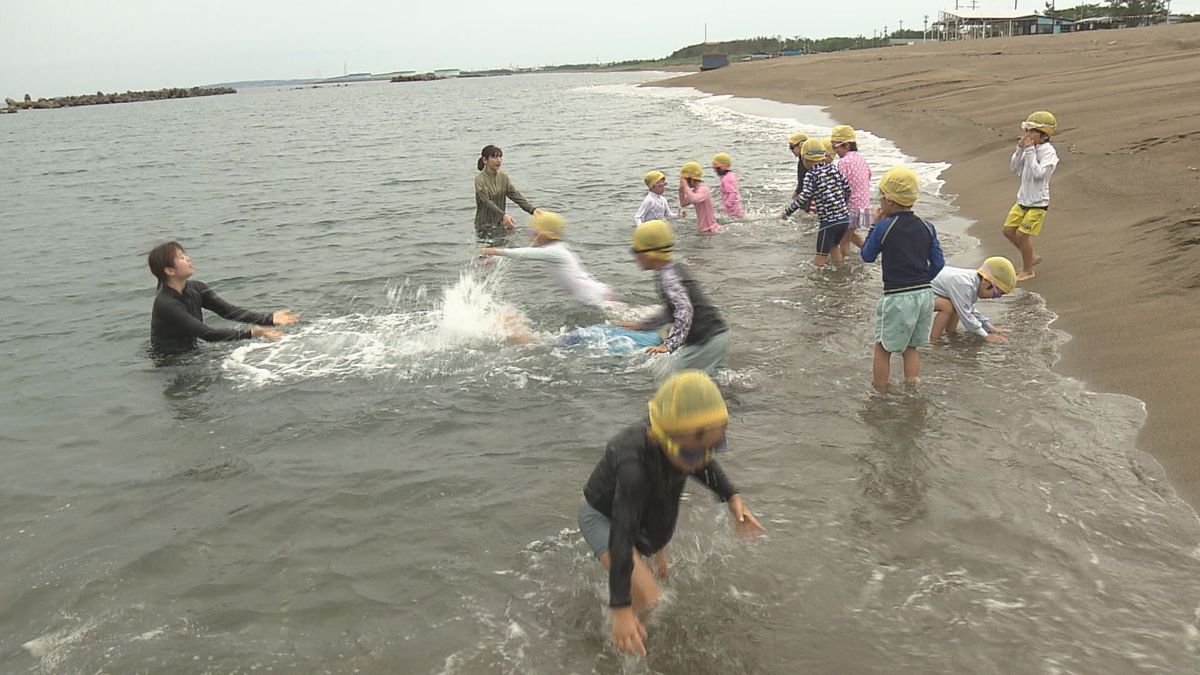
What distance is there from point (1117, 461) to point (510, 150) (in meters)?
25.1

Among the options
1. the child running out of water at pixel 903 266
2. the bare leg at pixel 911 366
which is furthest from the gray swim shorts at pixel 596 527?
the bare leg at pixel 911 366

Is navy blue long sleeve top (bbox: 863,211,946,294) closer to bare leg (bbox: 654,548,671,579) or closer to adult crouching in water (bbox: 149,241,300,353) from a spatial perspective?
bare leg (bbox: 654,548,671,579)

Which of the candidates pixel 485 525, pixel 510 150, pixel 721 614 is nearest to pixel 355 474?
pixel 485 525

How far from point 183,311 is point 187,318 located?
0.07 metres

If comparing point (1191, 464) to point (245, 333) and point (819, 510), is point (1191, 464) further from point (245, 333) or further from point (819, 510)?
point (245, 333)

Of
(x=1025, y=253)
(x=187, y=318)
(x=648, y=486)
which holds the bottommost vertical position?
(x=648, y=486)

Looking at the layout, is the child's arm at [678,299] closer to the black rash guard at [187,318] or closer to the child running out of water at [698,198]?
the black rash guard at [187,318]

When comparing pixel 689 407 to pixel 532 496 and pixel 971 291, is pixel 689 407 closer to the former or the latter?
pixel 532 496

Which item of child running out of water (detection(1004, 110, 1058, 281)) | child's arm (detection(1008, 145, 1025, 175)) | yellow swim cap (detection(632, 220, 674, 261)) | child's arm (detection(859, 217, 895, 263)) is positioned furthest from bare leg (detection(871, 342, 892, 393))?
child's arm (detection(1008, 145, 1025, 175))

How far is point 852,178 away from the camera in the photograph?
10.0 metres

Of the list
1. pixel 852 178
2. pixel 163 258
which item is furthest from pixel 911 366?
pixel 163 258

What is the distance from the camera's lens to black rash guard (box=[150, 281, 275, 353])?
6734mm

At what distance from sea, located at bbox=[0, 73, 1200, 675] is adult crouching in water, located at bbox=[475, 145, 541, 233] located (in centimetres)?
139

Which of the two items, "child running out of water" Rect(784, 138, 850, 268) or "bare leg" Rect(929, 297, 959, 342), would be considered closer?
"bare leg" Rect(929, 297, 959, 342)
